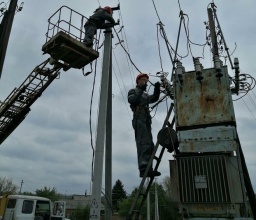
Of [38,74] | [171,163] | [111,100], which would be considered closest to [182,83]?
[171,163]

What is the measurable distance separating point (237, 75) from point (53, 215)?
9.83 meters

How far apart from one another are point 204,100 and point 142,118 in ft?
5.34

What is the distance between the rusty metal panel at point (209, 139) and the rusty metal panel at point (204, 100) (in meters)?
0.16

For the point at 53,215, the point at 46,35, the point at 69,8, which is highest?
the point at 69,8

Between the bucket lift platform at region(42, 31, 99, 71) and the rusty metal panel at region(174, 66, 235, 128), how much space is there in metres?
3.57

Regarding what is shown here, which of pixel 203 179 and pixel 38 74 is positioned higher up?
pixel 38 74

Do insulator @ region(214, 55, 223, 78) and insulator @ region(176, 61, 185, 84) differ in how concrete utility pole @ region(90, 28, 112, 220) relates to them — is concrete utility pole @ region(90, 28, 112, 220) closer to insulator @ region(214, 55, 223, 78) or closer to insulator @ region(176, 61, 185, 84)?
insulator @ region(176, 61, 185, 84)

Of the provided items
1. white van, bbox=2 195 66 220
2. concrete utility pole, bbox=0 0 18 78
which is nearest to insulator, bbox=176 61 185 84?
concrete utility pole, bbox=0 0 18 78

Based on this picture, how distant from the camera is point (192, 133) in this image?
16.5 ft

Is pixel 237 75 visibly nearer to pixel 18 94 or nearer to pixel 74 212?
pixel 18 94

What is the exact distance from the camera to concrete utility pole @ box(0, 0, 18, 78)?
31.0ft

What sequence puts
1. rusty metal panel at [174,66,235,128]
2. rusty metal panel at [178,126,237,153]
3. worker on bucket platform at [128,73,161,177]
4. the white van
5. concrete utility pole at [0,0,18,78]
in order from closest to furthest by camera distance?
rusty metal panel at [178,126,237,153]
rusty metal panel at [174,66,235,128]
worker on bucket platform at [128,73,161,177]
concrete utility pole at [0,0,18,78]
the white van

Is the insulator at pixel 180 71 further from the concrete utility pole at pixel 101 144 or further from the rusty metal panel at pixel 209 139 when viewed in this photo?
the concrete utility pole at pixel 101 144

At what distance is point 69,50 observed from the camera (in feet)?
26.3
